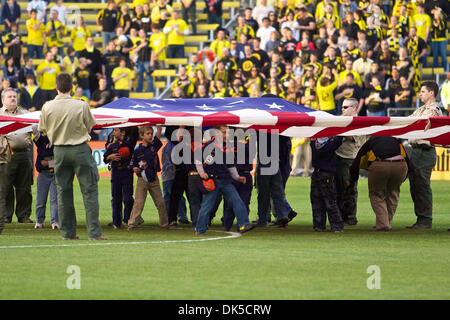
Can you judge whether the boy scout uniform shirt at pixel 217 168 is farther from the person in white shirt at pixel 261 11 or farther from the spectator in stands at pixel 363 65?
the person in white shirt at pixel 261 11

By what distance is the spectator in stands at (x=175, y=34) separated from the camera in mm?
29112

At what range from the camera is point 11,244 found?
11.4 meters

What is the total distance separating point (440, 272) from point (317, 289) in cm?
160

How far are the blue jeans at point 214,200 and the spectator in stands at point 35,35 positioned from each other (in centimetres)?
1822

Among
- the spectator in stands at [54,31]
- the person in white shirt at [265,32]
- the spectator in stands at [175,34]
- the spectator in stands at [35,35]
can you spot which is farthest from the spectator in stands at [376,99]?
the spectator in stands at [35,35]

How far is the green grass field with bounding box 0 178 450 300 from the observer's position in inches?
313

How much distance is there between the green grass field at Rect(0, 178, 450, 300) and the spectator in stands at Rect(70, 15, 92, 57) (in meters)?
16.3

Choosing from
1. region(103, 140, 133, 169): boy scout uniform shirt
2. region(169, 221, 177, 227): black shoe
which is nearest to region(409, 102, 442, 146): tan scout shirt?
region(169, 221, 177, 227): black shoe

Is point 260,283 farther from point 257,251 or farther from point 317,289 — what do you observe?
point 257,251

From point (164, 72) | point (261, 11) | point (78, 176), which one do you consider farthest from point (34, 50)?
point (78, 176)

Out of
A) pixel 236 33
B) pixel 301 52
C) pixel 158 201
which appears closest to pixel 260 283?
pixel 158 201

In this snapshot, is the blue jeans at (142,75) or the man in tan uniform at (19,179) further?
the blue jeans at (142,75)

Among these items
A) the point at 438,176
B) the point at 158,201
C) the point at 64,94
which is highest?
the point at 64,94

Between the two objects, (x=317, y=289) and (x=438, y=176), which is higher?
(x=317, y=289)
